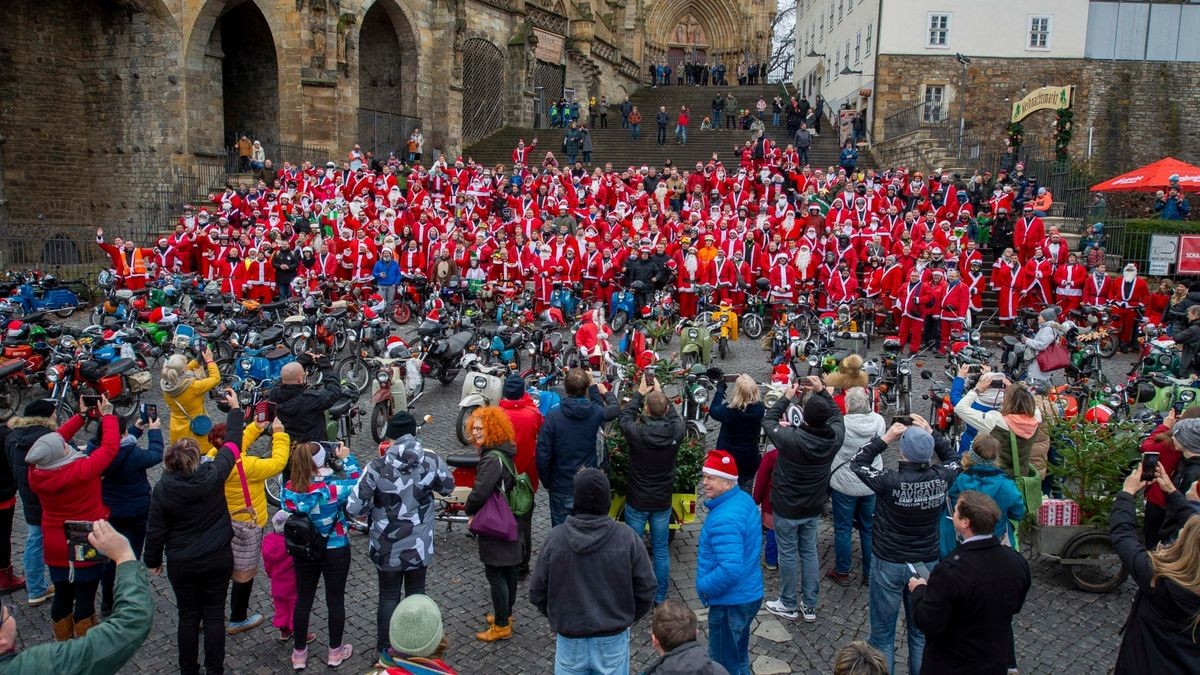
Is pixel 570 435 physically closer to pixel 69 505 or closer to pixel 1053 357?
pixel 69 505

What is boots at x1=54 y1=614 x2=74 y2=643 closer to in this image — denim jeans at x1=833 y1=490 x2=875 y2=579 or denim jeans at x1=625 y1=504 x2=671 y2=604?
denim jeans at x1=625 y1=504 x2=671 y2=604

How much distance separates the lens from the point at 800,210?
67.0 feet

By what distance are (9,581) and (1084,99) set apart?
35.7m

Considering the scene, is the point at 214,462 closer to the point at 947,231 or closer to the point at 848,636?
the point at 848,636

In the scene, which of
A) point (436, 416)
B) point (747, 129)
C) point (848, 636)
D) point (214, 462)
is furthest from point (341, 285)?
point (747, 129)

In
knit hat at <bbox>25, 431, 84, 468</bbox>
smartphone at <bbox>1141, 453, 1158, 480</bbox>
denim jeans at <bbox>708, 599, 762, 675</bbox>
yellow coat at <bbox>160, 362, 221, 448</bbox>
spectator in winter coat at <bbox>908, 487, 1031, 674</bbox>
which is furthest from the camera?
yellow coat at <bbox>160, 362, 221, 448</bbox>

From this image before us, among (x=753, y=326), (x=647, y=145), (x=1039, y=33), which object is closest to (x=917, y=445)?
(x=753, y=326)

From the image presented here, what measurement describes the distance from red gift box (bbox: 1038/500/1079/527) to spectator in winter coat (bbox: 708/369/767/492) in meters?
2.25

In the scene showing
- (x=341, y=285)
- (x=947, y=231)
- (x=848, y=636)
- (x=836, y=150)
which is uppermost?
(x=836, y=150)

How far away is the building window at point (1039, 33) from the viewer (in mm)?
30391

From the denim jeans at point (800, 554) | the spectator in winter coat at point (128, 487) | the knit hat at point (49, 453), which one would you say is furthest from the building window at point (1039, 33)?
the knit hat at point (49, 453)

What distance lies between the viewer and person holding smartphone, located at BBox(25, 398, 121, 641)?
5.19 meters

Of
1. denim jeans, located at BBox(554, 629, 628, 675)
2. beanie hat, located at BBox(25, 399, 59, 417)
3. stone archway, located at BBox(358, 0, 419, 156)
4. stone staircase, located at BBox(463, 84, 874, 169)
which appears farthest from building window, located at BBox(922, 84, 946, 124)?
beanie hat, located at BBox(25, 399, 59, 417)

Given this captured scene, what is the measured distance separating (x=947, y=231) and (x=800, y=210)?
359cm
